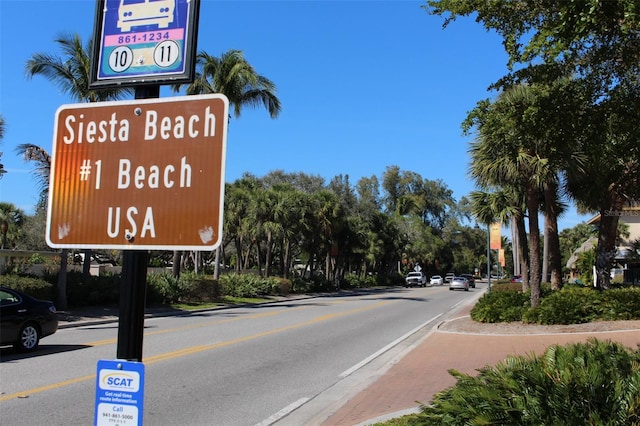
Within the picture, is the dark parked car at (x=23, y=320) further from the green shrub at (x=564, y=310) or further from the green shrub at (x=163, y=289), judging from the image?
the green shrub at (x=564, y=310)

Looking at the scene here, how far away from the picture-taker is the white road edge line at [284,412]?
6.86 metres

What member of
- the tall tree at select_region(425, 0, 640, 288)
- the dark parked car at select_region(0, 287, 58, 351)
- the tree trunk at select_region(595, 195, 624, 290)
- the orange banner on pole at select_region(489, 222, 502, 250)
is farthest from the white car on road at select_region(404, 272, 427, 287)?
the tall tree at select_region(425, 0, 640, 288)

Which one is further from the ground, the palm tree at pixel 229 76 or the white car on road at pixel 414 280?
the palm tree at pixel 229 76

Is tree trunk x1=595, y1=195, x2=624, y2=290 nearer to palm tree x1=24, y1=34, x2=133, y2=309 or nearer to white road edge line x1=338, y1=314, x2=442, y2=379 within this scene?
white road edge line x1=338, y1=314, x2=442, y2=379

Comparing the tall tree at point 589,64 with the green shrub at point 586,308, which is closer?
the tall tree at point 589,64

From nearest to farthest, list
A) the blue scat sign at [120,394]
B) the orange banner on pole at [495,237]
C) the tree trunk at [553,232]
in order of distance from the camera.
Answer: the blue scat sign at [120,394] < the tree trunk at [553,232] < the orange banner on pole at [495,237]

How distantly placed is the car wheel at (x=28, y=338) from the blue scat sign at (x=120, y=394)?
10.6 m

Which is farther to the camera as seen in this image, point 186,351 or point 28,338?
point 186,351

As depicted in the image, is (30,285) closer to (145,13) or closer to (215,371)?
(215,371)

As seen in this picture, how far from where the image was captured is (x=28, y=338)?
454 inches

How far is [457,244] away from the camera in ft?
328

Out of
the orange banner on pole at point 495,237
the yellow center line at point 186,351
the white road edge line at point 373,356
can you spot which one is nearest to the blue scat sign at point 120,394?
the yellow center line at point 186,351

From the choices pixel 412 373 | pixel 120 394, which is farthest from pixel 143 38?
pixel 412 373

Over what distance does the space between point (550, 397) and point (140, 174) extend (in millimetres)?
3112
